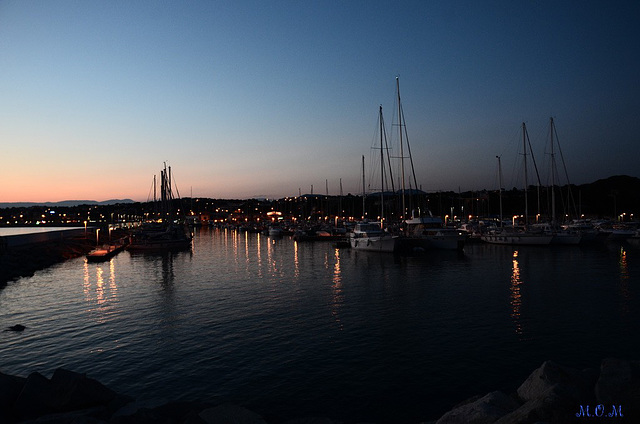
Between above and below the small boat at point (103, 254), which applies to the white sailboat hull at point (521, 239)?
below

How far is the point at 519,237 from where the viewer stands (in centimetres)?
5881

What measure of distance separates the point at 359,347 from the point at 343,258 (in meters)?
32.2

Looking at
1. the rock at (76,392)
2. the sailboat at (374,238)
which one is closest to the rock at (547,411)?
the rock at (76,392)

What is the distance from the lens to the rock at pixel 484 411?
7738mm

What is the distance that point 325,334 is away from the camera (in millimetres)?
16891

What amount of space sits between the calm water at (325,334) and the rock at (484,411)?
83.0 inches

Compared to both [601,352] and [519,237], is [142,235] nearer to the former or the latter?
[519,237]

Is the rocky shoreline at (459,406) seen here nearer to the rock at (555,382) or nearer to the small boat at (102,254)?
the rock at (555,382)

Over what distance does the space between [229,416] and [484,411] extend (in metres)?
4.82

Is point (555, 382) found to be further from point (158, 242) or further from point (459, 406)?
point (158, 242)

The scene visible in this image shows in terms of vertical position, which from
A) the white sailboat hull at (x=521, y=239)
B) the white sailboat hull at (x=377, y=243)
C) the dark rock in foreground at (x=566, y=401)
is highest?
the dark rock in foreground at (x=566, y=401)

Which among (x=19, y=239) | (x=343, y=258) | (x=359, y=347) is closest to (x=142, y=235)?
(x=19, y=239)

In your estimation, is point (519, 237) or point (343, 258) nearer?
point (343, 258)

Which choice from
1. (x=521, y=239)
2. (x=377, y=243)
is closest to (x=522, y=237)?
(x=521, y=239)
